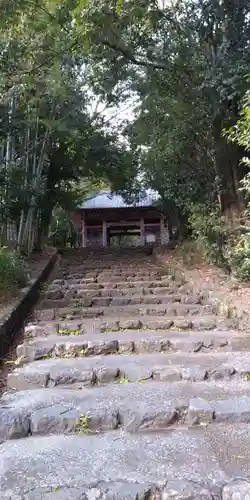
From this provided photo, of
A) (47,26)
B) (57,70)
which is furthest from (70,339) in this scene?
(57,70)

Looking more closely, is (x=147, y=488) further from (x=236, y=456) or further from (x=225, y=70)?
(x=225, y=70)

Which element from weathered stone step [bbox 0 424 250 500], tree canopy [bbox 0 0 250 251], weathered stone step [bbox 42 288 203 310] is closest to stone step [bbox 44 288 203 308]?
weathered stone step [bbox 42 288 203 310]

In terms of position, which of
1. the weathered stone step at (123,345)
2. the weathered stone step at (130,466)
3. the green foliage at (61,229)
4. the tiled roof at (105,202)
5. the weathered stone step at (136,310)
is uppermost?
the tiled roof at (105,202)

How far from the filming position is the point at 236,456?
2193mm

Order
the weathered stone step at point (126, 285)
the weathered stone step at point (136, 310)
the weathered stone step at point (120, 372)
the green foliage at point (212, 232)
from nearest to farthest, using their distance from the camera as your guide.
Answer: the weathered stone step at point (120, 372)
the weathered stone step at point (136, 310)
the green foliage at point (212, 232)
the weathered stone step at point (126, 285)

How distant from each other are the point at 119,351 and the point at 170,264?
4.51m

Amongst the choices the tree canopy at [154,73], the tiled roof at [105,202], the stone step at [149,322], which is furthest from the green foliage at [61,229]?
the stone step at [149,322]

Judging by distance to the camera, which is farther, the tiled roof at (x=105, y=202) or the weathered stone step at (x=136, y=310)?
the tiled roof at (x=105, y=202)

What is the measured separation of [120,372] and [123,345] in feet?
1.98

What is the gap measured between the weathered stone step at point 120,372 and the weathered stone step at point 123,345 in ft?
0.82

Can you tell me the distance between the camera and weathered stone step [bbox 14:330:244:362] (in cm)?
379

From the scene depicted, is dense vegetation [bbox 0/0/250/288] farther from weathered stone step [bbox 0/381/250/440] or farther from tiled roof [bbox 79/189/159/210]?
tiled roof [bbox 79/189/159/210]

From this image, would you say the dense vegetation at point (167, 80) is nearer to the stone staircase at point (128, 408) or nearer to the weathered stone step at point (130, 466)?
the stone staircase at point (128, 408)

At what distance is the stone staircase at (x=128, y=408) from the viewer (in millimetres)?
2000
